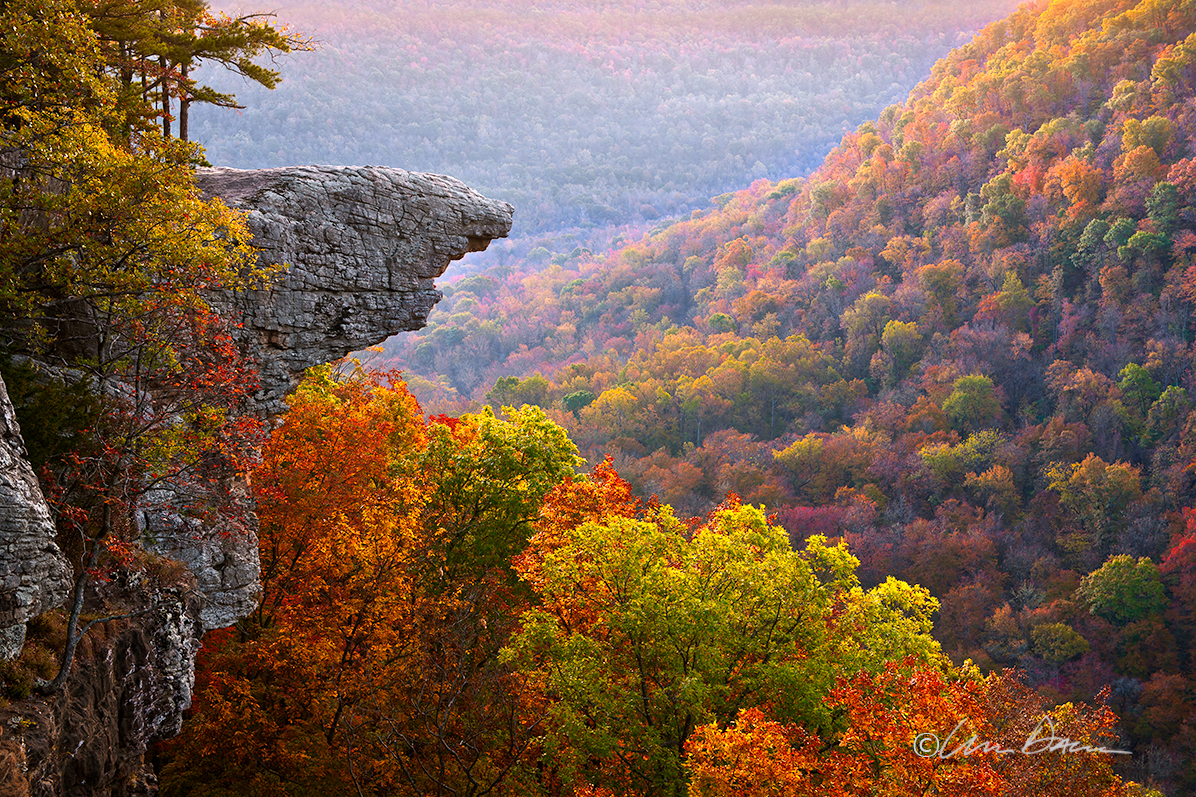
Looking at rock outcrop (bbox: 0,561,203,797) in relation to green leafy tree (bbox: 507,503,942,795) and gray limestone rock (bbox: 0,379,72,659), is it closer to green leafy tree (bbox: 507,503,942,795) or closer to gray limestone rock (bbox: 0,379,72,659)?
gray limestone rock (bbox: 0,379,72,659)

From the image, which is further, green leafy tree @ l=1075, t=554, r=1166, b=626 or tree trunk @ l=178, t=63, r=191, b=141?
green leafy tree @ l=1075, t=554, r=1166, b=626

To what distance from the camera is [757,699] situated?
16125 mm

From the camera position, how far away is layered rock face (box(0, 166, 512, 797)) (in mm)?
9000

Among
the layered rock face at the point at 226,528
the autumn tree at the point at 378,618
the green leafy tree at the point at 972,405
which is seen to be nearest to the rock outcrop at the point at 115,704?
the layered rock face at the point at 226,528

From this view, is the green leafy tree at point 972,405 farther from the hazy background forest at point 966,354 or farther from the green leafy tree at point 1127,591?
the green leafy tree at point 1127,591

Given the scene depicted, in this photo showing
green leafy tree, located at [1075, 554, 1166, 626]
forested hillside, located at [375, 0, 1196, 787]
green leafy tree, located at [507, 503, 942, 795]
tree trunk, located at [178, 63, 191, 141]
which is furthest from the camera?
forested hillside, located at [375, 0, 1196, 787]

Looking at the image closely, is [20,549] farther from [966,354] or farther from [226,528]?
[966,354]

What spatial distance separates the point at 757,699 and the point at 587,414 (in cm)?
6145

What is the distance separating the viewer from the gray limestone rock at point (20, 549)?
878 cm

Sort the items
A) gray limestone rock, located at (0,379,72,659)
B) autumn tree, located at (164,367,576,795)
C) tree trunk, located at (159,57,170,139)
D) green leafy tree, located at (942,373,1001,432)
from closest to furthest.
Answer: gray limestone rock, located at (0,379,72,659) → tree trunk, located at (159,57,170,139) → autumn tree, located at (164,367,576,795) → green leafy tree, located at (942,373,1001,432)

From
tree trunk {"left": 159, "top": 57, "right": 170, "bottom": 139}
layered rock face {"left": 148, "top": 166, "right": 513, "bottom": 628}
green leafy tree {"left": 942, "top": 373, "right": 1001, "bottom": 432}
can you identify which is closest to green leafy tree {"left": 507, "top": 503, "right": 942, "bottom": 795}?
layered rock face {"left": 148, "top": 166, "right": 513, "bottom": 628}

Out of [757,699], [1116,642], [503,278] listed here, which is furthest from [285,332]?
[503,278]

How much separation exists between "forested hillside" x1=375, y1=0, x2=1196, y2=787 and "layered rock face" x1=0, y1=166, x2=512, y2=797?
4255cm

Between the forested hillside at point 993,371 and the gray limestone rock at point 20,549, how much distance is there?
46373mm
